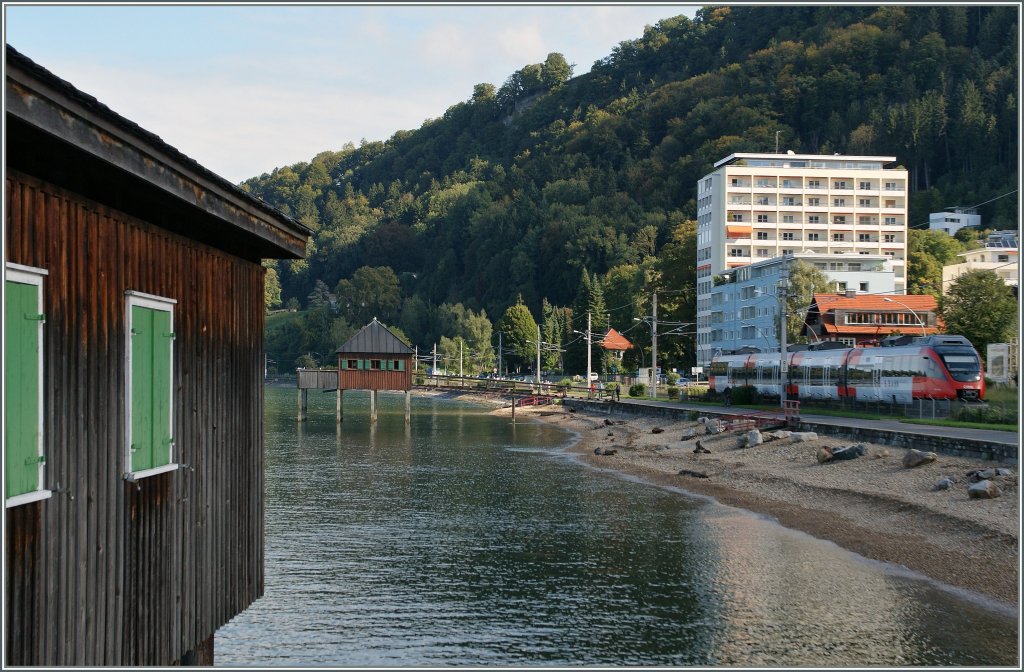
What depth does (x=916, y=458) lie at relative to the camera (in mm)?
33344

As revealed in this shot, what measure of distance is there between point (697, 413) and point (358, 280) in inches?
5669

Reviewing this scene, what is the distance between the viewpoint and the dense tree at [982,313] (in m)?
64.8

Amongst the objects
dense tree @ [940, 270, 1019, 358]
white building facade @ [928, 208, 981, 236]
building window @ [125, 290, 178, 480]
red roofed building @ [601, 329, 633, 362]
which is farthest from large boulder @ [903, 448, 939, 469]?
white building facade @ [928, 208, 981, 236]

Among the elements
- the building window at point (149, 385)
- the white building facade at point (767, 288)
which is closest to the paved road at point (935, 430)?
the building window at point (149, 385)

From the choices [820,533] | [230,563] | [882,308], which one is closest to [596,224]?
[882,308]

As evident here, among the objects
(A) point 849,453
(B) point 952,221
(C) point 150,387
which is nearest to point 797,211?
(B) point 952,221

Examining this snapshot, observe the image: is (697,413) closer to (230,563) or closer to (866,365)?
(866,365)

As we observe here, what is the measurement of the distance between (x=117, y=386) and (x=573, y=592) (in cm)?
1525

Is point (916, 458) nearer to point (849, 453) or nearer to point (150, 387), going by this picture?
point (849, 453)

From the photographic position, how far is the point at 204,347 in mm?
10703

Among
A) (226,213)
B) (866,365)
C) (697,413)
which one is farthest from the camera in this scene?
(697,413)

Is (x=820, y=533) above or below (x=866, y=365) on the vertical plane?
below

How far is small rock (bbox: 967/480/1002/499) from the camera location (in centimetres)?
2803

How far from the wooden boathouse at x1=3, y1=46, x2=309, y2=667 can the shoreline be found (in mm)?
16835
